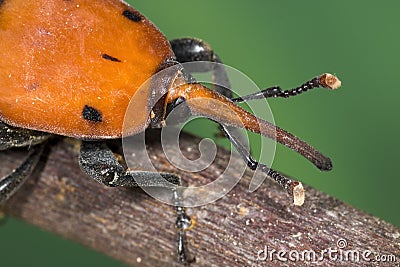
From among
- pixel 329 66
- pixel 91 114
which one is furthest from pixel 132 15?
pixel 329 66

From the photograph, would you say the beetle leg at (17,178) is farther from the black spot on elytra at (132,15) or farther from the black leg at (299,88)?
the black leg at (299,88)

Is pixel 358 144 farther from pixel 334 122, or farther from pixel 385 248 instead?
pixel 385 248

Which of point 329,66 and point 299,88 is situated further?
point 329,66

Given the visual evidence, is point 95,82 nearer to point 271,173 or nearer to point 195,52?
point 195,52

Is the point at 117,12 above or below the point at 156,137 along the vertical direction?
above

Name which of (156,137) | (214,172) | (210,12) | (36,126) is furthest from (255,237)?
(210,12)

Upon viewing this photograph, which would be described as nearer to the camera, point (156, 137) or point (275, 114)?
point (156, 137)

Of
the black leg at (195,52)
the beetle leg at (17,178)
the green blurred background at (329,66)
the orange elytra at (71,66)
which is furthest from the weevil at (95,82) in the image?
the green blurred background at (329,66)
